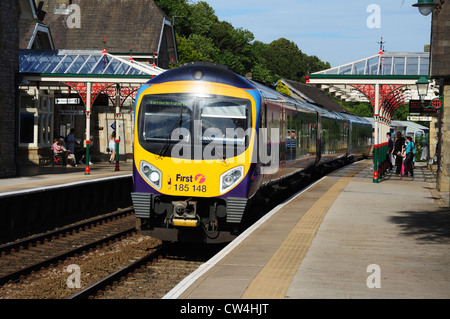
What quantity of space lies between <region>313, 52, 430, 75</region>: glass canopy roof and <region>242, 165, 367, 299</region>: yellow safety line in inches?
485

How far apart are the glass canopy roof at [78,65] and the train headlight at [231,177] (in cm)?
1669

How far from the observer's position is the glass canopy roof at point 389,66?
83.9 ft

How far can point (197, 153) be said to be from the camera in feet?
37.6

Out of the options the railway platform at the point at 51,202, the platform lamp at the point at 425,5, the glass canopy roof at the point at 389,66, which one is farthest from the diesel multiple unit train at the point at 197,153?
the glass canopy roof at the point at 389,66

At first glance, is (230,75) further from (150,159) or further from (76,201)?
(76,201)

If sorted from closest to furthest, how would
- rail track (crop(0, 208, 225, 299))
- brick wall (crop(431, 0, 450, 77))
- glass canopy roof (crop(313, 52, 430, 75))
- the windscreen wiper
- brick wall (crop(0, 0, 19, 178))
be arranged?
rail track (crop(0, 208, 225, 299)) < the windscreen wiper < brick wall (crop(431, 0, 450, 77)) < brick wall (crop(0, 0, 19, 178)) < glass canopy roof (crop(313, 52, 430, 75))

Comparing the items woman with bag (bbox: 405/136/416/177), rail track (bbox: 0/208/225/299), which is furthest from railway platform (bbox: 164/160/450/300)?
woman with bag (bbox: 405/136/416/177)

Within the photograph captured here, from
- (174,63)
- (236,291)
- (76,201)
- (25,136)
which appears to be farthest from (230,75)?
(174,63)

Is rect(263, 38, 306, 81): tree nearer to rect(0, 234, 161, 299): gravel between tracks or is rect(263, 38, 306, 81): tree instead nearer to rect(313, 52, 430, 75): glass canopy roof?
rect(313, 52, 430, 75): glass canopy roof

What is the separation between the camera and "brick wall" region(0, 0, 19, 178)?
24.2m

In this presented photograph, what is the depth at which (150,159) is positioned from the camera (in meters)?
11.6

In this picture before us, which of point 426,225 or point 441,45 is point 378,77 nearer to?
Answer: point 441,45

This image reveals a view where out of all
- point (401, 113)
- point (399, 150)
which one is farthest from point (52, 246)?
point (401, 113)

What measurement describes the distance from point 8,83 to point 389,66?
14.0 m
